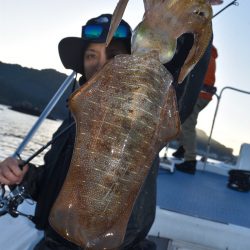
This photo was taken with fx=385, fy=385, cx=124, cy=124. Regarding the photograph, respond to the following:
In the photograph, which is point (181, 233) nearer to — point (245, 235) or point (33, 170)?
point (245, 235)

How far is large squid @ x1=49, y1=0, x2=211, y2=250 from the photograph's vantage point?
5.09 ft

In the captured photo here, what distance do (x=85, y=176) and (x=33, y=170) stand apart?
135 cm

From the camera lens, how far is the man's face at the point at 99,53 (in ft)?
9.01

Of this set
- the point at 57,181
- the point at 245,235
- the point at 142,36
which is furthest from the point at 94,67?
the point at 245,235

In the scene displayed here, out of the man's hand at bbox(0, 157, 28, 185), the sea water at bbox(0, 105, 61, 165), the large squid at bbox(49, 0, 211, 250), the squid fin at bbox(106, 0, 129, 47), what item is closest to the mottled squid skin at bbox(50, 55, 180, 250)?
the large squid at bbox(49, 0, 211, 250)

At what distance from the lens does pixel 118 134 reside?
156cm

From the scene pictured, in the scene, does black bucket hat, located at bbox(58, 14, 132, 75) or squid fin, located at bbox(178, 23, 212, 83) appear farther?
black bucket hat, located at bbox(58, 14, 132, 75)

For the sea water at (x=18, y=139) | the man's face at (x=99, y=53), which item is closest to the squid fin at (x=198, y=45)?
the man's face at (x=99, y=53)

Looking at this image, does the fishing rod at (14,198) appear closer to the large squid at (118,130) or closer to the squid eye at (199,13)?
Answer: the large squid at (118,130)

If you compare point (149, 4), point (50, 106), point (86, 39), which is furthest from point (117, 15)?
point (50, 106)

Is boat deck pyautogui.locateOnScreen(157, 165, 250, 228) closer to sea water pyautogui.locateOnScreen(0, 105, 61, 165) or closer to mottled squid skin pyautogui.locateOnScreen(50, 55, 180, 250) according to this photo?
sea water pyautogui.locateOnScreen(0, 105, 61, 165)

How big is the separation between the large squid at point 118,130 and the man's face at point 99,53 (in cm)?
110

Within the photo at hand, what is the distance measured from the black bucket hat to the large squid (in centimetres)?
113

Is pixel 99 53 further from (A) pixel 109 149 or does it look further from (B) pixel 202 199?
(B) pixel 202 199
